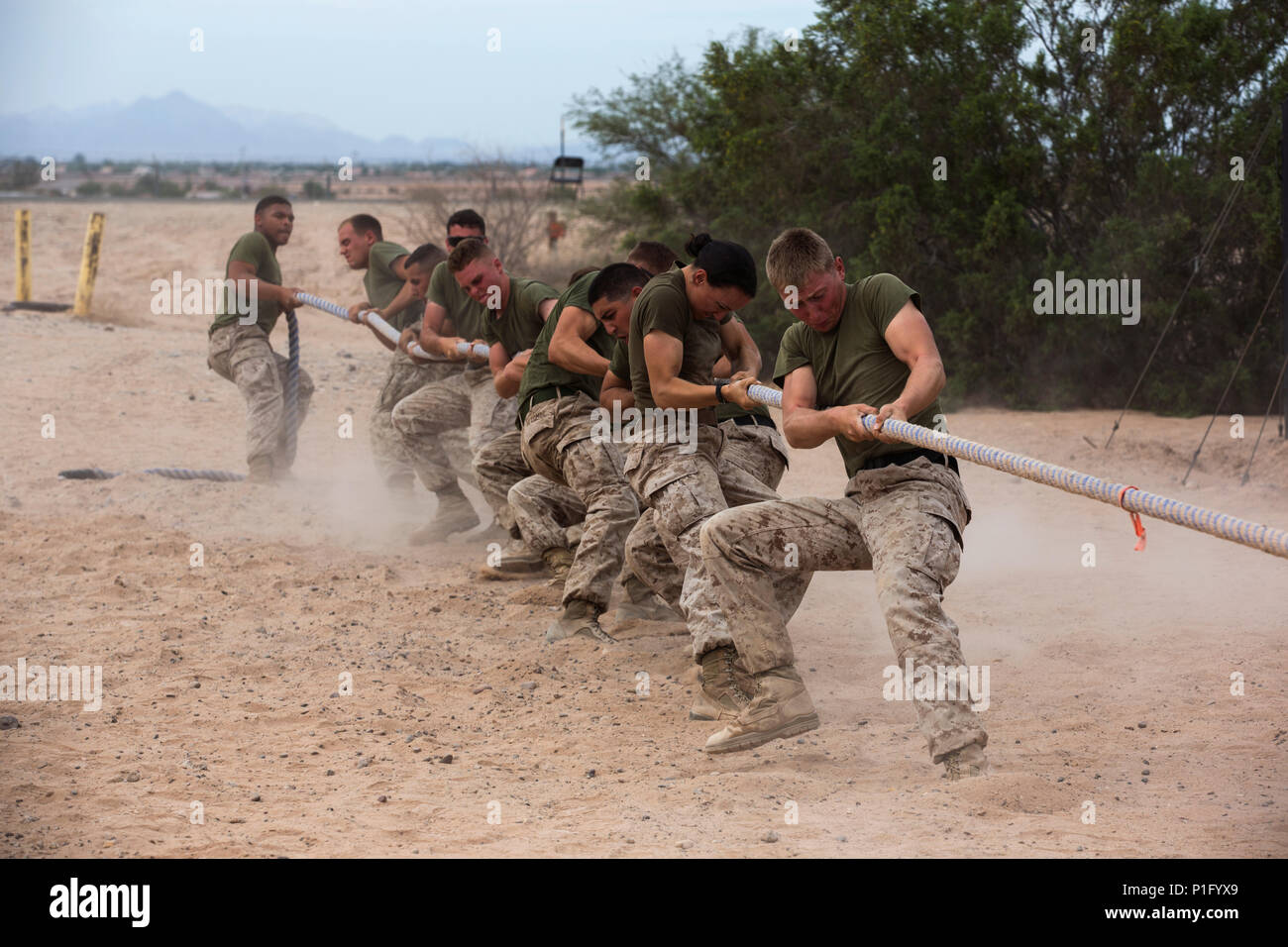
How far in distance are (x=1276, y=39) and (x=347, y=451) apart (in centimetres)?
833

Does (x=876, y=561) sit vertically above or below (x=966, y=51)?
below

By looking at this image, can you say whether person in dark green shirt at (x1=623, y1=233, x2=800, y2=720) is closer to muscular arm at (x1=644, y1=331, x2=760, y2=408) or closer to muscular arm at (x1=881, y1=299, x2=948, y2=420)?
muscular arm at (x1=644, y1=331, x2=760, y2=408)

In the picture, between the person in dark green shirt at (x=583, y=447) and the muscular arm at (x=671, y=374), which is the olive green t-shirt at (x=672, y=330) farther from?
the person in dark green shirt at (x=583, y=447)

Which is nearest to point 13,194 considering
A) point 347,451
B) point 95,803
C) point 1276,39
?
point 347,451

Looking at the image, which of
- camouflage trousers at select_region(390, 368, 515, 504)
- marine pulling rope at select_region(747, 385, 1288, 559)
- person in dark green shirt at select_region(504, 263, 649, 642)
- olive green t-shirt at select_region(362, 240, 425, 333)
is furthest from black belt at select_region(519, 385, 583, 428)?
olive green t-shirt at select_region(362, 240, 425, 333)

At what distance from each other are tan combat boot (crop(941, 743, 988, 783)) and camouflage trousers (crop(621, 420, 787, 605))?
1.75 metres

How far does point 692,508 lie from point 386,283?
16.1 feet

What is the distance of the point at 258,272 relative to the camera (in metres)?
9.12

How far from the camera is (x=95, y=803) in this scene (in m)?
3.93

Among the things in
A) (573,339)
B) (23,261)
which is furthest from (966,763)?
(23,261)

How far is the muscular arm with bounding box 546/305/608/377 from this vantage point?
587 cm

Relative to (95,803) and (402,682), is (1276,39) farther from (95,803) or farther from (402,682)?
(95,803)

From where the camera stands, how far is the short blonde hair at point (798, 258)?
4.30 m

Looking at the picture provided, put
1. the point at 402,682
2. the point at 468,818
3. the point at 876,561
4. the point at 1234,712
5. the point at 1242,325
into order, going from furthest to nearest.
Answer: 1. the point at 1242,325
2. the point at 402,682
3. the point at 1234,712
4. the point at 876,561
5. the point at 468,818
